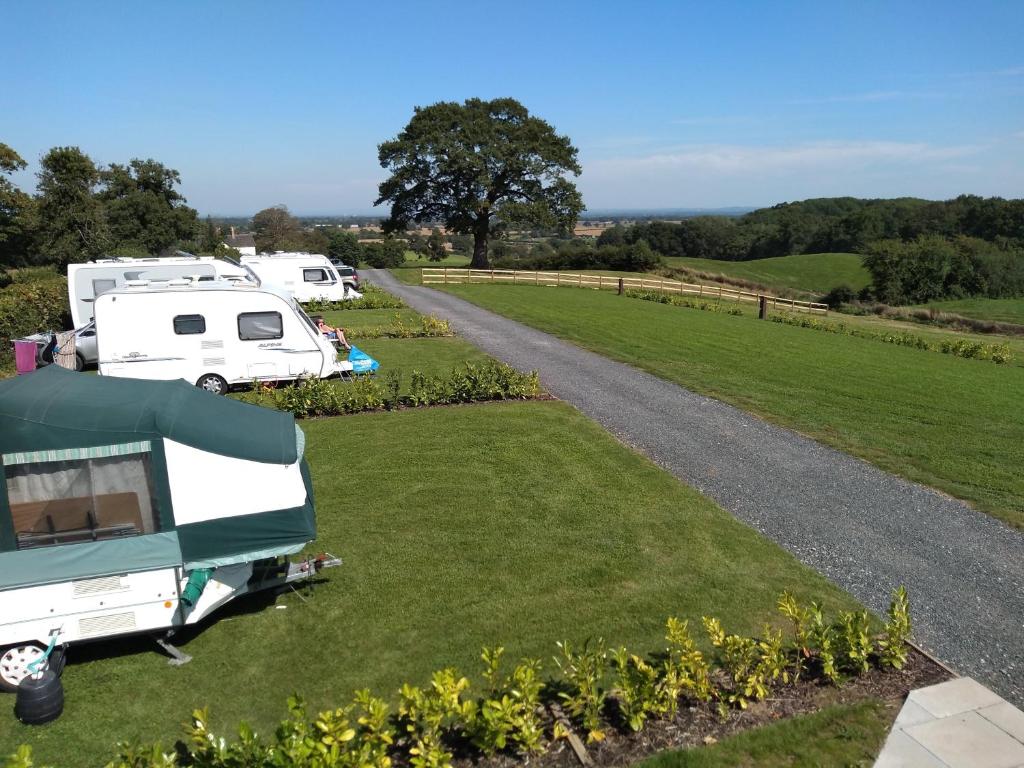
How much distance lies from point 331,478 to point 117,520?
4.22 metres

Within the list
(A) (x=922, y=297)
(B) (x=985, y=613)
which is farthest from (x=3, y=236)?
(A) (x=922, y=297)

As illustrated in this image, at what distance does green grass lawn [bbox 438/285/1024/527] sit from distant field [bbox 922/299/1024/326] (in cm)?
2392

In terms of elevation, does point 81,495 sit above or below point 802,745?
above

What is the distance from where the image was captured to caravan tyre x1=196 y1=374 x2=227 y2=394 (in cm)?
1386

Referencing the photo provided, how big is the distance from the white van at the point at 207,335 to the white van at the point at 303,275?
1369 centimetres

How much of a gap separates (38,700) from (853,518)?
860 cm

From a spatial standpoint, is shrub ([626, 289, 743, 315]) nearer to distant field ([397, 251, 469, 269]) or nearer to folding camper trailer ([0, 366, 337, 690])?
distant field ([397, 251, 469, 269])

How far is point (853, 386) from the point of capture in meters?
15.9

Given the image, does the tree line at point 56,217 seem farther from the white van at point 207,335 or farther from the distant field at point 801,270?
the distant field at point 801,270

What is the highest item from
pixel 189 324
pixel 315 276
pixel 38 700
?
pixel 315 276

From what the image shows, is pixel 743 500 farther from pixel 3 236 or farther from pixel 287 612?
pixel 3 236

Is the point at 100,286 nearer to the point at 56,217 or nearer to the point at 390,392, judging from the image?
the point at 390,392

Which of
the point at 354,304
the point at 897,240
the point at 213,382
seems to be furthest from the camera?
→ the point at 897,240

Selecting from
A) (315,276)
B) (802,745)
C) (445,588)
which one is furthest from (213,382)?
(315,276)
